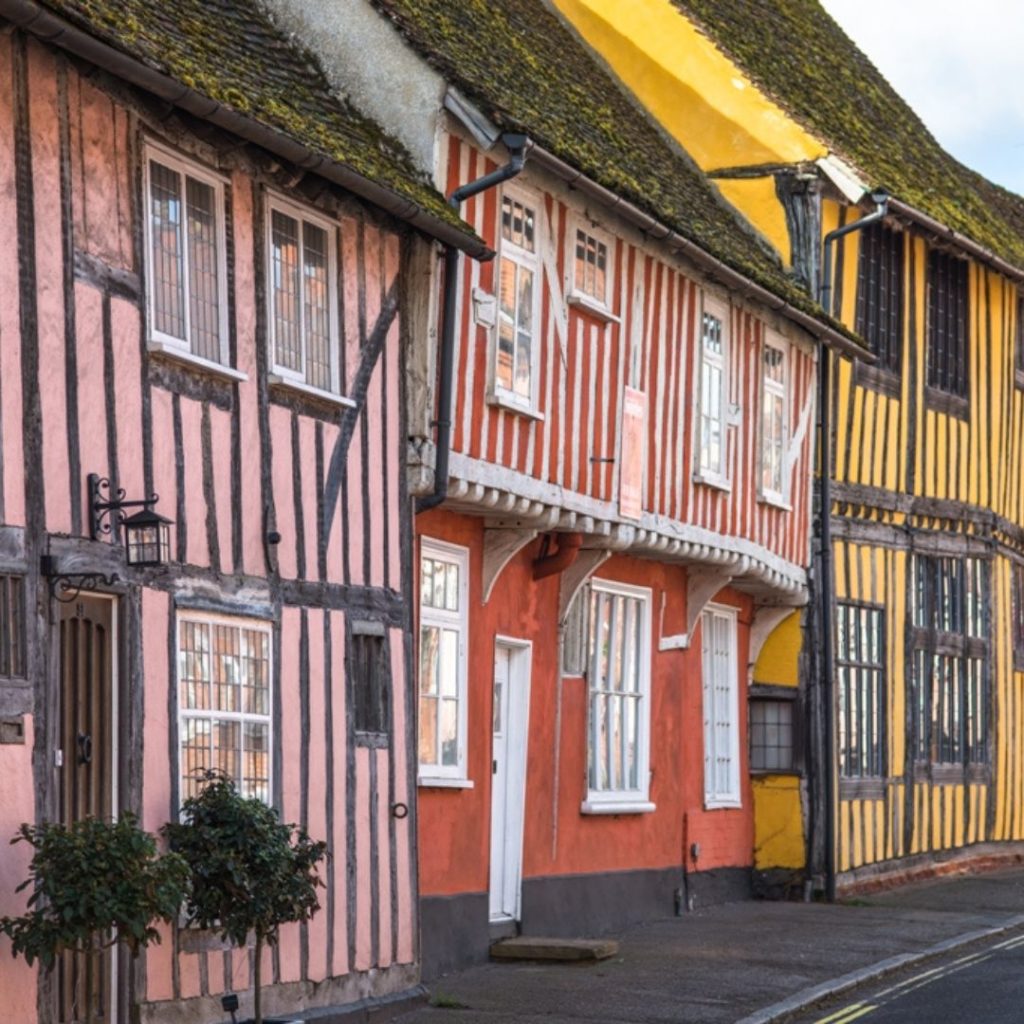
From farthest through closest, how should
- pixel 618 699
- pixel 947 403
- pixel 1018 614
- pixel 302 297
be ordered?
pixel 1018 614, pixel 947 403, pixel 618 699, pixel 302 297

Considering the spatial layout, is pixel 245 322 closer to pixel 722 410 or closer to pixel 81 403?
pixel 81 403

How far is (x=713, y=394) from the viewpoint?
19953 mm

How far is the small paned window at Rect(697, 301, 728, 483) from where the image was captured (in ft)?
64.3

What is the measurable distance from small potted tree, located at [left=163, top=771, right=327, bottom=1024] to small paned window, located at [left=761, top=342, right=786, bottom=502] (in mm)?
9977

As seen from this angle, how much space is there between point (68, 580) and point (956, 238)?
15.3 m

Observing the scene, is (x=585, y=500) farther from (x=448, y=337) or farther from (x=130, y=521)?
(x=130, y=521)

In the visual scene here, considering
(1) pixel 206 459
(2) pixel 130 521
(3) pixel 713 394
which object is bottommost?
(2) pixel 130 521

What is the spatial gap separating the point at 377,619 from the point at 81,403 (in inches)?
143

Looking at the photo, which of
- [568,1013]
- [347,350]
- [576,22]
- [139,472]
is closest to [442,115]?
[347,350]

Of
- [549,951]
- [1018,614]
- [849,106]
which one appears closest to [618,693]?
[549,951]

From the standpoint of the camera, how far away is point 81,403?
35.7 ft

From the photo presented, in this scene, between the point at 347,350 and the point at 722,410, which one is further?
the point at 722,410

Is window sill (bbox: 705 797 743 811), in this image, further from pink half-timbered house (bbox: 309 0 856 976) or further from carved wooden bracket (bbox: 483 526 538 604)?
carved wooden bracket (bbox: 483 526 538 604)

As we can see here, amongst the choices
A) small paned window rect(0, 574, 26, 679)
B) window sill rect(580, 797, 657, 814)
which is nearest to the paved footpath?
window sill rect(580, 797, 657, 814)
